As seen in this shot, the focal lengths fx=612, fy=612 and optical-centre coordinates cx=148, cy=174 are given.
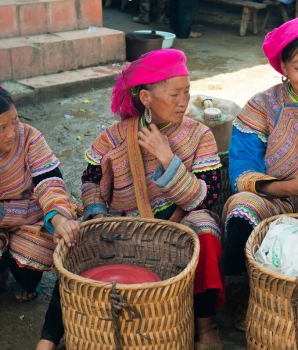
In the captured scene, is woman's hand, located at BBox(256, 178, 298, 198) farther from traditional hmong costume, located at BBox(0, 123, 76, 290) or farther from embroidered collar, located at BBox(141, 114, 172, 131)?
traditional hmong costume, located at BBox(0, 123, 76, 290)

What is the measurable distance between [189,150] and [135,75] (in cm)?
43

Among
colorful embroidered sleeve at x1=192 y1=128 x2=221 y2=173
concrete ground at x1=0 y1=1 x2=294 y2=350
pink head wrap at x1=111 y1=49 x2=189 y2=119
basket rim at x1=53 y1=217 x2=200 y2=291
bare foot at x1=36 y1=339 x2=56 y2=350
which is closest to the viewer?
basket rim at x1=53 y1=217 x2=200 y2=291

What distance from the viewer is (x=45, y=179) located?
2955 mm

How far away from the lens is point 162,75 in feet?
9.14

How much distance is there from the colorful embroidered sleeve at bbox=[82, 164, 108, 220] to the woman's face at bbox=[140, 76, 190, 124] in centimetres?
43

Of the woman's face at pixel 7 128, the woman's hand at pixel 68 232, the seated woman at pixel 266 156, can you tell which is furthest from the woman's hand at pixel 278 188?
the woman's face at pixel 7 128

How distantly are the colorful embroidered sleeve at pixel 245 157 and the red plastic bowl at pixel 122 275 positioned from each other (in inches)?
27.7

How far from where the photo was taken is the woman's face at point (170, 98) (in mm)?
2807

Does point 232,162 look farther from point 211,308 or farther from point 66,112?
point 66,112

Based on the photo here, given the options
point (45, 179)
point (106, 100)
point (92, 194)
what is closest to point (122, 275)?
point (92, 194)

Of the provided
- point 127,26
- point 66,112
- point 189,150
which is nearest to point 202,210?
point 189,150

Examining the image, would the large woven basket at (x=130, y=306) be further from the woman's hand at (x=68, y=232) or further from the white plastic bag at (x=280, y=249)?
the white plastic bag at (x=280, y=249)

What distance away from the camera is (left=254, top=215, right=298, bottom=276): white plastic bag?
232cm

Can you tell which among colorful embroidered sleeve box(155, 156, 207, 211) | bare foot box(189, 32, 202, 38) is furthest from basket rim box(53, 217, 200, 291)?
bare foot box(189, 32, 202, 38)
